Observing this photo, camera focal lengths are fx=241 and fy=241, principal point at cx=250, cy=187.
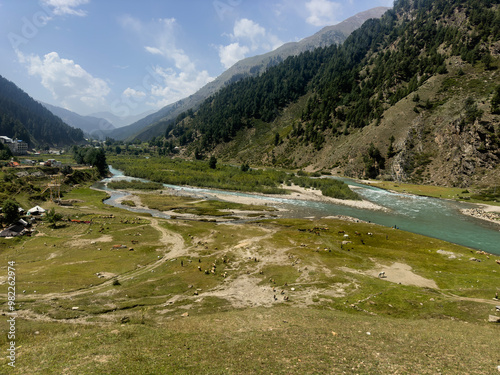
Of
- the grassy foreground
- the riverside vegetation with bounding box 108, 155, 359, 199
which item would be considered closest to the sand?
the riverside vegetation with bounding box 108, 155, 359, 199

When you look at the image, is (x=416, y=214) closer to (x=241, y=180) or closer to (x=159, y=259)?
(x=159, y=259)

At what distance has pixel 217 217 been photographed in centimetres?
8062

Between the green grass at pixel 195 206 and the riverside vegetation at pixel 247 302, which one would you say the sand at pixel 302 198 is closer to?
the green grass at pixel 195 206

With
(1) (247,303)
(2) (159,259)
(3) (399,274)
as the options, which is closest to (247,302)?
(1) (247,303)

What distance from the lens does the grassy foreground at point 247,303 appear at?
15656mm

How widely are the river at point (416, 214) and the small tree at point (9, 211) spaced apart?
111 ft

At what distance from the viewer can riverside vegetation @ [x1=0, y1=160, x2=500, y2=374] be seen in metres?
15.7

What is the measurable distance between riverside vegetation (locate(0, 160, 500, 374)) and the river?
1072 cm

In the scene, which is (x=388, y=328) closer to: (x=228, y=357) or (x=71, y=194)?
(x=228, y=357)

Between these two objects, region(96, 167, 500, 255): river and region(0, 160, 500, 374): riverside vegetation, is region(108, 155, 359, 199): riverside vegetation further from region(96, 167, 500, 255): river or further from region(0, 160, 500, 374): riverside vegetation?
region(0, 160, 500, 374): riverside vegetation

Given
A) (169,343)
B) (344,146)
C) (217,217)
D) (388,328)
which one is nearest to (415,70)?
(344,146)

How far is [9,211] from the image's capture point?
5891cm

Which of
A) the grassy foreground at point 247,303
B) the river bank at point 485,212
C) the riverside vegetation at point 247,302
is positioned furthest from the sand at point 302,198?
the grassy foreground at point 247,303

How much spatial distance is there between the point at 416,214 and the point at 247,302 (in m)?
78.0
